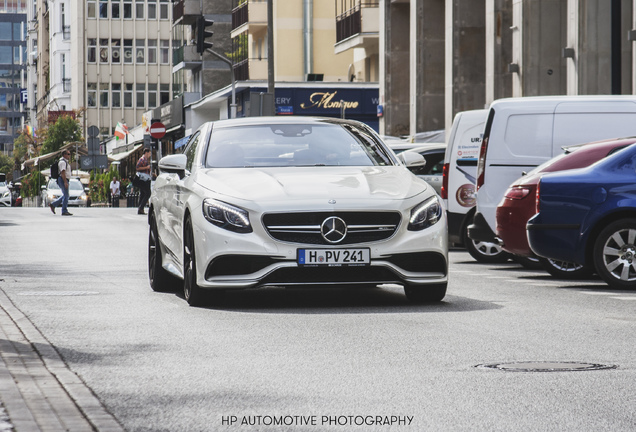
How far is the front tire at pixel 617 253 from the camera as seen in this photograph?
1273 cm

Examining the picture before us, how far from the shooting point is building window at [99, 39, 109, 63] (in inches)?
4343

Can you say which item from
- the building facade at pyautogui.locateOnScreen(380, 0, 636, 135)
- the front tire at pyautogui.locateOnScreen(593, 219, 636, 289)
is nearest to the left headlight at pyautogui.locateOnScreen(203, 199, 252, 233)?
the front tire at pyautogui.locateOnScreen(593, 219, 636, 289)

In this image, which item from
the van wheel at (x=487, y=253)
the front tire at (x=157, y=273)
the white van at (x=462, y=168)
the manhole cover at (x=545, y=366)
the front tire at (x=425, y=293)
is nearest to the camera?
the manhole cover at (x=545, y=366)

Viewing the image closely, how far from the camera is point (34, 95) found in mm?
156750

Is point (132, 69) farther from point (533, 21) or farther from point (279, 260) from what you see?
point (279, 260)

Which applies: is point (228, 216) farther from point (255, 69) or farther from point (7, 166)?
point (7, 166)

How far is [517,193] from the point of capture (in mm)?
13695

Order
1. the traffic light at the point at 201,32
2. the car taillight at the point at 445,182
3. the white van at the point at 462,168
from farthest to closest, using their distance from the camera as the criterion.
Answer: the traffic light at the point at 201,32
the car taillight at the point at 445,182
the white van at the point at 462,168

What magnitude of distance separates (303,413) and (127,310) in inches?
196

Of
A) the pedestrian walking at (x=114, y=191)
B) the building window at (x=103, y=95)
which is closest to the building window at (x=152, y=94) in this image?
the building window at (x=103, y=95)

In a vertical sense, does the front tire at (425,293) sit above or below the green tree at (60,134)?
below

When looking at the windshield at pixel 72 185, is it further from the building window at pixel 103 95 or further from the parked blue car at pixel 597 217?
the building window at pixel 103 95

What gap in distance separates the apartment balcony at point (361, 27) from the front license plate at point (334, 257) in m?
36.1

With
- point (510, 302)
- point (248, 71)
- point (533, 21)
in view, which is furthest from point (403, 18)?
point (510, 302)
